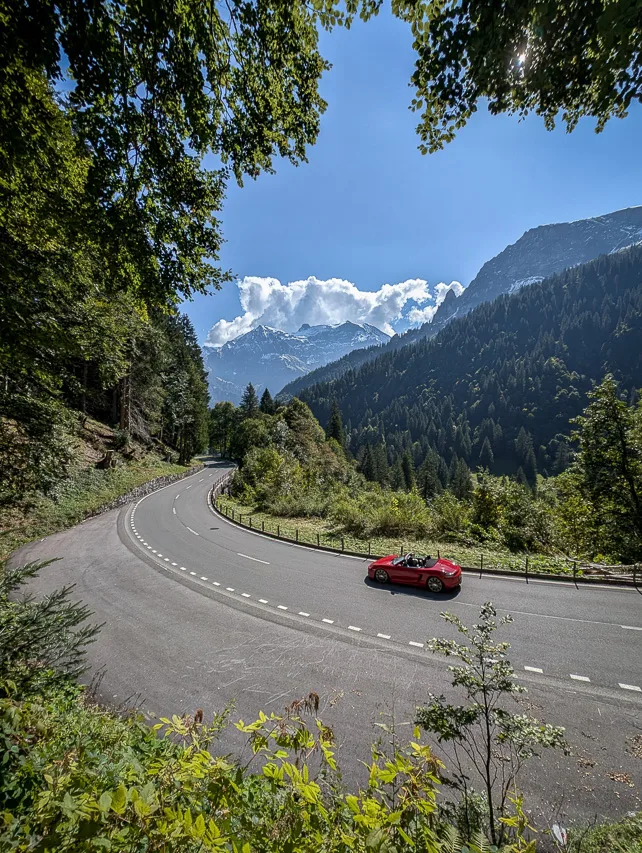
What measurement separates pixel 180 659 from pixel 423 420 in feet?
606

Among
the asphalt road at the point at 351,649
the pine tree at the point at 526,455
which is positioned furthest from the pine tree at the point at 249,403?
the pine tree at the point at 526,455

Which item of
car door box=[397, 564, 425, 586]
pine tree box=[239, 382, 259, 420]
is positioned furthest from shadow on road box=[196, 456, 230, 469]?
car door box=[397, 564, 425, 586]

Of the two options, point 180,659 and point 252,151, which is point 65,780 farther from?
point 180,659

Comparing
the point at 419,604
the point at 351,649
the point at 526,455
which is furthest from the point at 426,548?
the point at 526,455

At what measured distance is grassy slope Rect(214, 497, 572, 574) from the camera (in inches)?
521

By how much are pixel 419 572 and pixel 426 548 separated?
201 inches

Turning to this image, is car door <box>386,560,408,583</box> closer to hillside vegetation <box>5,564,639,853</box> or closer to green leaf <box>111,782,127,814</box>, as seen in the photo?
hillside vegetation <box>5,564,639,853</box>

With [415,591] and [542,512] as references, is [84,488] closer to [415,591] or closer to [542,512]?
[415,591]

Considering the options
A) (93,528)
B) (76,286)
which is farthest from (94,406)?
(76,286)

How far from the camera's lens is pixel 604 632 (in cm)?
842

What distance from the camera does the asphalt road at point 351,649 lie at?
532cm

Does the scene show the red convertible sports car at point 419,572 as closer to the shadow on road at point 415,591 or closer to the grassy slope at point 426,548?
the shadow on road at point 415,591

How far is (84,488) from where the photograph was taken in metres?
24.8

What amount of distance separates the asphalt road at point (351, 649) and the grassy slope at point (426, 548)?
5.07 ft
